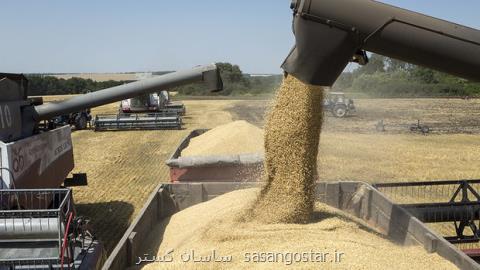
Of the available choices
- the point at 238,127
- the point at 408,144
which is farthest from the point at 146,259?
the point at 408,144

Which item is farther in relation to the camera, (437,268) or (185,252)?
(185,252)

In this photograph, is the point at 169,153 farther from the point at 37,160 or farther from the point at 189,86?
the point at 189,86

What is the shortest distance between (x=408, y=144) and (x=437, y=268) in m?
12.2

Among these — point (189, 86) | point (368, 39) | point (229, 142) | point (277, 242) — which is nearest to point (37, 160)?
point (277, 242)

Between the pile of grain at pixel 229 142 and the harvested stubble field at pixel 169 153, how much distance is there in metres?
1.25

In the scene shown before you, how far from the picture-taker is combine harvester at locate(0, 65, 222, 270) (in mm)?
3238

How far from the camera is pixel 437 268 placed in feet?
10.8

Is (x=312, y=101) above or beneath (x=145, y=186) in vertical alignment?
above

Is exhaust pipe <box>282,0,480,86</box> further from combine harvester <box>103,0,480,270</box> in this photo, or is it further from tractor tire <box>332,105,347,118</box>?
tractor tire <box>332,105,347,118</box>

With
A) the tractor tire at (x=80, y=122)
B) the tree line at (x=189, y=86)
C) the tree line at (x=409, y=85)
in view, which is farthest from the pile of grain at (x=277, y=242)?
the tree line at (x=189, y=86)

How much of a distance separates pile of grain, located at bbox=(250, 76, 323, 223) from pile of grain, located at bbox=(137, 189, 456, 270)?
0.17m

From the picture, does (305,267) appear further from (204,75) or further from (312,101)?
(204,75)

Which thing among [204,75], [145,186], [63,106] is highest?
[204,75]

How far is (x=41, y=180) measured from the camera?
5.15 m
